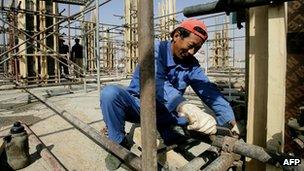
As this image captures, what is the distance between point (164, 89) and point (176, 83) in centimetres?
34

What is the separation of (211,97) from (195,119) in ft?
2.59

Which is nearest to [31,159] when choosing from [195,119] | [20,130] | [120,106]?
[20,130]

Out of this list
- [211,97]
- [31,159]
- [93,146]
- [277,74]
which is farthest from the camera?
[93,146]

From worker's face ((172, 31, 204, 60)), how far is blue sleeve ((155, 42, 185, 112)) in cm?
12

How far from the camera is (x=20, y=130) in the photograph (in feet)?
8.80

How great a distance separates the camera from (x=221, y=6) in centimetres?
147

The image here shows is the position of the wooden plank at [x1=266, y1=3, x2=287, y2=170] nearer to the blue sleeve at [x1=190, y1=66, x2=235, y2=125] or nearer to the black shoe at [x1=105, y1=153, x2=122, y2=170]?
the blue sleeve at [x1=190, y1=66, x2=235, y2=125]

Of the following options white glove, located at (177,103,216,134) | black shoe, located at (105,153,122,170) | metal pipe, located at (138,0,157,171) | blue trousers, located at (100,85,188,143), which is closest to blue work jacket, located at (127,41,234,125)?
blue trousers, located at (100,85,188,143)

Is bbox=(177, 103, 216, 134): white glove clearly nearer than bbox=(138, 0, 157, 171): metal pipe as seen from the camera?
No

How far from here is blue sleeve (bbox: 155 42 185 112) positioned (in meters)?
2.33

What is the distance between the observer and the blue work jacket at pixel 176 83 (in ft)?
7.96

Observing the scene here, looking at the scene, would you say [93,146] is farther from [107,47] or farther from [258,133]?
[107,47]

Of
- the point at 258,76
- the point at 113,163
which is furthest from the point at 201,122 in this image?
the point at 113,163

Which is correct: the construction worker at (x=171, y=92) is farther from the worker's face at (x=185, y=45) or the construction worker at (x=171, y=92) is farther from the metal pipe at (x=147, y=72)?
the metal pipe at (x=147, y=72)
